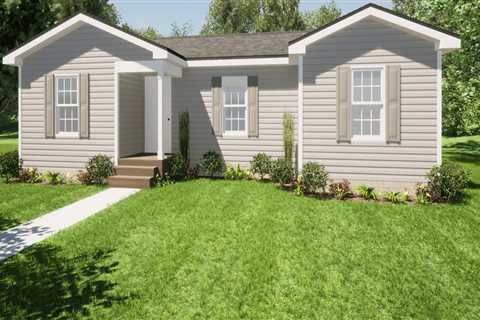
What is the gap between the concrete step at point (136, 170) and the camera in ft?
36.9

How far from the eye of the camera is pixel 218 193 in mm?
10117

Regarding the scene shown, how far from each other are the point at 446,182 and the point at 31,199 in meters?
10.2

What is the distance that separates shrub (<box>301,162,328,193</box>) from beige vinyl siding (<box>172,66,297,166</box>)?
8.53 feet

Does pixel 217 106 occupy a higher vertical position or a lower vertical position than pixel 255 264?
higher

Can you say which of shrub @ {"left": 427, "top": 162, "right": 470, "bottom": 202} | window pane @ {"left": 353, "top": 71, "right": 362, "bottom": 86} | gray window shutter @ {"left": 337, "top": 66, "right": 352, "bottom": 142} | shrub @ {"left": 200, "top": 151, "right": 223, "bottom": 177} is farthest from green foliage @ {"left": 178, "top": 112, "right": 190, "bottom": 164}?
shrub @ {"left": 427, "top": 162, "right": 470, "bottom": 202}

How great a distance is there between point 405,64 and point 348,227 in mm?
5205

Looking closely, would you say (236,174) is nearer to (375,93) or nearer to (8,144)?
(375,93)

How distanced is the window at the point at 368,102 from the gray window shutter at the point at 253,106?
3.22 m

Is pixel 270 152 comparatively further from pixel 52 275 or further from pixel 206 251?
pixel 52 275

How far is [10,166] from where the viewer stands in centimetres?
1208

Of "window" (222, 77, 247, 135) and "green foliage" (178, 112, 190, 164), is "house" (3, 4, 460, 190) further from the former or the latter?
"green foliage" (178, 112, 190, 164)

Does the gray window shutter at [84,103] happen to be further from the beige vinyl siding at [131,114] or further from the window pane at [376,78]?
the window pane at [376,78]

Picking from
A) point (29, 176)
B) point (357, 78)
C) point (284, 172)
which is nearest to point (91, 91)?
point (29, 176)

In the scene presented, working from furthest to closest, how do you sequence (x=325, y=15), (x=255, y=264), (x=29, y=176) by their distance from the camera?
1. (x=325, y=15)
2. (x=29, y=176)
3. (x=255, y=264)
